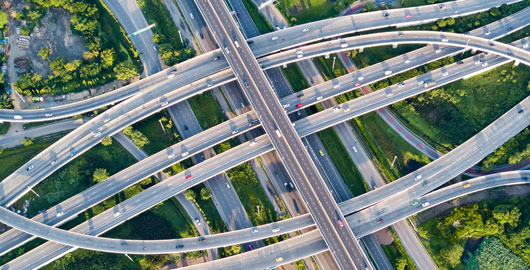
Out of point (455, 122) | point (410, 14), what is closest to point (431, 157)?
point (455, 122)

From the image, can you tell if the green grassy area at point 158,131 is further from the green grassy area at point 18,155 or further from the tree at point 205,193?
the green grassy area at point 18,155

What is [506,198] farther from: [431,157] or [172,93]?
[172,93]

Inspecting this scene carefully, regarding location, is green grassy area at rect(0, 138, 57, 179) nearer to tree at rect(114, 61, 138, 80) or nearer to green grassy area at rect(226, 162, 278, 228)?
tree at rect(114, 61, 138, 80)

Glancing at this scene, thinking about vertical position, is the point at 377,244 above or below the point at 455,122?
below

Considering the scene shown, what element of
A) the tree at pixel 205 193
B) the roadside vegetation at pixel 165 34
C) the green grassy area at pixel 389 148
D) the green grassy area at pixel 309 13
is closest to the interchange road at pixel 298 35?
the roadside vegetation at pixel 165 34

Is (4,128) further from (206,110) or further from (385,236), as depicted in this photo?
(385,236)

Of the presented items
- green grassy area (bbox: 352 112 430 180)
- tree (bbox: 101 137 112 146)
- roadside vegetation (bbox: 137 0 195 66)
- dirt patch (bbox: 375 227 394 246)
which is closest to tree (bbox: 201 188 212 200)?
tree (bbox: 101 137 112 146)
